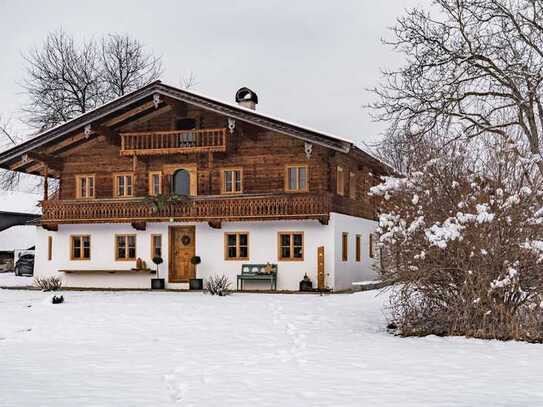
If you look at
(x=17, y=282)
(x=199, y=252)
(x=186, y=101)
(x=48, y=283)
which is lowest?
(x=17, y=282)

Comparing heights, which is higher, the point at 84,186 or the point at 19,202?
the point at 19,202

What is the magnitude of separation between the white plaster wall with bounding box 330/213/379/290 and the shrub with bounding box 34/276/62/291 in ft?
32.2

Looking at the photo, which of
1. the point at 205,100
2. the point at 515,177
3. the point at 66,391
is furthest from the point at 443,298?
the point at 205,100

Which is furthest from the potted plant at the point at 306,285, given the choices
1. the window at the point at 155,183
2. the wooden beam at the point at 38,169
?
the wooden beam at the point at 38,169

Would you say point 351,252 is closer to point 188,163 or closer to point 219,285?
point 219,285

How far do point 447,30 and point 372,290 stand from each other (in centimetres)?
1070

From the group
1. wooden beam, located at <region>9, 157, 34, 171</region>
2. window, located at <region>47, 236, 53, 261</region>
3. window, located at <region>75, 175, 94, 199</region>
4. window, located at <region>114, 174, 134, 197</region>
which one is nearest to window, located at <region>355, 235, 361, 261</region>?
window, located at <region>114, 174, 134, 197</region>

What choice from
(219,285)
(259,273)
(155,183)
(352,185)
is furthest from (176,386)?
(352,185)

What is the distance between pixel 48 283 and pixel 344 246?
10.8 m

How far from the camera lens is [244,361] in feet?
35.4

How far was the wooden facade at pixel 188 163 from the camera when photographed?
2470cm

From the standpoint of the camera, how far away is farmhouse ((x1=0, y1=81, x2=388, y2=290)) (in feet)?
81.1

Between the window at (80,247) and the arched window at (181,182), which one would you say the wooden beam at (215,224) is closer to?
the arched window at (181,182)

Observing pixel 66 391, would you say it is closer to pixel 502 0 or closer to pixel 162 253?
pixel 502 0
